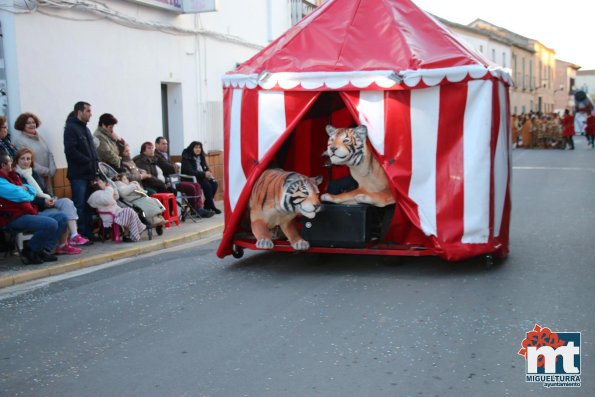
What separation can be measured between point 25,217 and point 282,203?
317 cm

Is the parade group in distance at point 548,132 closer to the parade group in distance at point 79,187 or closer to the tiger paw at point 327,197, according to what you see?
Answer: the parade group in distance at point 79,187

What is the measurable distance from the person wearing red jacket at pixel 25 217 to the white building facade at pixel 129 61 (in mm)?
1908

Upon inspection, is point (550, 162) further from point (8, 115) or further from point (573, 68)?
point (573, 68)

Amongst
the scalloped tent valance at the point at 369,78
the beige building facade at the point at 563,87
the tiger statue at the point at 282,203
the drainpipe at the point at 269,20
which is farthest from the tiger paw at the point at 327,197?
the beige building facade at the point at 563,87

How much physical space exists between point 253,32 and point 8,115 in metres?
9.11

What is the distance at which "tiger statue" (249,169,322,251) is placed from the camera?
7.85 meters

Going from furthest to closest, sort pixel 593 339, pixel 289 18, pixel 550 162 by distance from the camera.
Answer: pixel 550 162, pixel 289 18, pixel 593 339

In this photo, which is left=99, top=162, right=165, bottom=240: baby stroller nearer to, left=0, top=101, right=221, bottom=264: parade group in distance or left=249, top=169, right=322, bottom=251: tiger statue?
left=0, top=101, right=221, bottom=264: parade group in distance

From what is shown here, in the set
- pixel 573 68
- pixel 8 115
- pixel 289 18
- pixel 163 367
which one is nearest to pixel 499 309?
pixel 163 367

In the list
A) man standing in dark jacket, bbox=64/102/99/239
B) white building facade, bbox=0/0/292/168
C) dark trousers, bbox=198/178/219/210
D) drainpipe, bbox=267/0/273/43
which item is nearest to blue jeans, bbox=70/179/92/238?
man standing in dark jacket, bbox=64/102/99/239

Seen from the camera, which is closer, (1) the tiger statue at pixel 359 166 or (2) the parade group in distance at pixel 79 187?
(1) the tiger statue at pixel 359 166

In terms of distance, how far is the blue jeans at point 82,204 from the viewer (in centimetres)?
1036

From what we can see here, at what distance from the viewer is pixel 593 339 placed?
555cm

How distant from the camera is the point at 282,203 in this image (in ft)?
26.0
